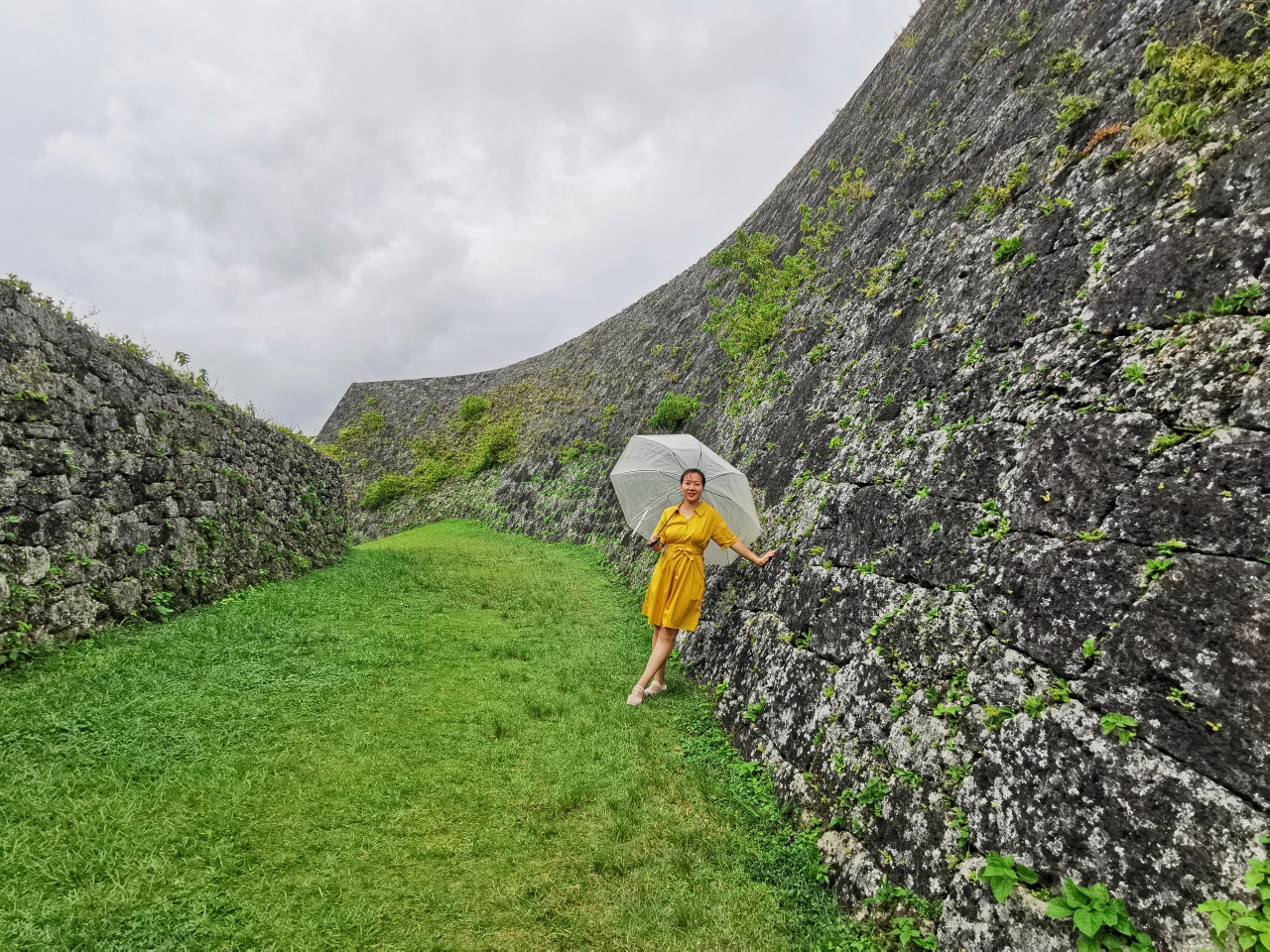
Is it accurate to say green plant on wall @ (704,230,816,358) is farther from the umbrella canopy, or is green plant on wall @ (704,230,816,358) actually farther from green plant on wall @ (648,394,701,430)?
the umbrella canopy

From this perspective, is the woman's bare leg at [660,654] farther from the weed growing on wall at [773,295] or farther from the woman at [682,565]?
the weed growing on wall at [773,295]

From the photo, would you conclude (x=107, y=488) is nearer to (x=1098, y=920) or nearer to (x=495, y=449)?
(x=1098, y=920)

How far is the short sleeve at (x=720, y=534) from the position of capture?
595 cm

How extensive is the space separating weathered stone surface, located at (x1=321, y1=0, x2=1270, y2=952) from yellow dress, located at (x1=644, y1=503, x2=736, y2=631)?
79 centimetres

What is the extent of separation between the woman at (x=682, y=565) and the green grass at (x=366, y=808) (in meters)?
0.69

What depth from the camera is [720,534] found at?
596 centimetres

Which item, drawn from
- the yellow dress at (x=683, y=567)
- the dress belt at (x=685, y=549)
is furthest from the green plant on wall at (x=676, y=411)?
the dress belt at (x=685, y=549)

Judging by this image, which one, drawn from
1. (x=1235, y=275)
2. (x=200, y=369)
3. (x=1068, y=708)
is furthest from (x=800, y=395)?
(x=200, y=369)

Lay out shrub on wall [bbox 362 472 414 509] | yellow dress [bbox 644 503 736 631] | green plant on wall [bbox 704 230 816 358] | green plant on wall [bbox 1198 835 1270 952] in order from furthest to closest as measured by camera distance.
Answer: shrub on wall [bbox 362 472 414 509], green plant on wall [bbox 704 230 816 358], yellow dress [bbox 644 503 736 631], green plant on wall [bbox 1198 835 1270 952]

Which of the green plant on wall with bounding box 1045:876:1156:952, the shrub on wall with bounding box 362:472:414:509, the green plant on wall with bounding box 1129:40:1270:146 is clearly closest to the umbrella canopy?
the green plant on wall with bounding box 1045:876:1156:952

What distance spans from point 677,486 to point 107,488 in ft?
21.8

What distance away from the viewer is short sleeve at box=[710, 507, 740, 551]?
5.95 metres

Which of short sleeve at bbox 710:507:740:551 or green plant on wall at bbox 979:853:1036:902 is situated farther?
short sleeve at bbox 710:507:740:551

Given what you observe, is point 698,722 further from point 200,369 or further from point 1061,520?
point 200,369
